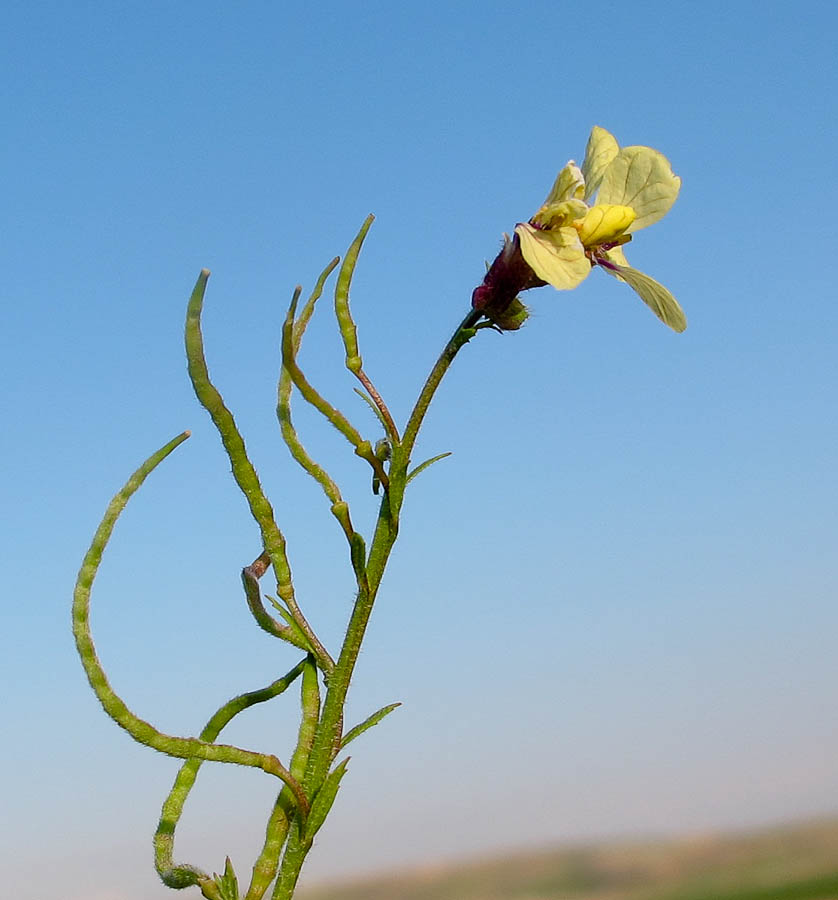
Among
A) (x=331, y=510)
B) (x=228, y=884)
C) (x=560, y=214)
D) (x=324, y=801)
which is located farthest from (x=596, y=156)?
(x=228, y=884)

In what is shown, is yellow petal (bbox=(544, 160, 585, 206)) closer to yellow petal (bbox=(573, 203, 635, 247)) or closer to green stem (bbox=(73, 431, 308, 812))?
yellow petal (bbox=(573, 203, 635, 247))

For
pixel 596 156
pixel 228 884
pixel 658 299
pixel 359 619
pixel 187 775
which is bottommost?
pixel 228 884

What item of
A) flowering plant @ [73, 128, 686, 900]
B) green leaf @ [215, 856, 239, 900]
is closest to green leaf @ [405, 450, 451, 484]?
flowering plant @ [73, 128, 686, 900]

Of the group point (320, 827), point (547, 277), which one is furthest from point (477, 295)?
point (320, 827)

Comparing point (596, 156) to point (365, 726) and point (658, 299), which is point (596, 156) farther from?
point (365, 726)

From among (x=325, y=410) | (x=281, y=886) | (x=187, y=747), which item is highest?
(x=325, y=410)

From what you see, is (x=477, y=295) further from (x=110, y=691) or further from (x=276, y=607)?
(x=110, y=691)

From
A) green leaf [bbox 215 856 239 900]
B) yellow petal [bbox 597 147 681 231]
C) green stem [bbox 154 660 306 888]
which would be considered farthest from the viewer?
yellow petal [bbox 597 147 681 231]
